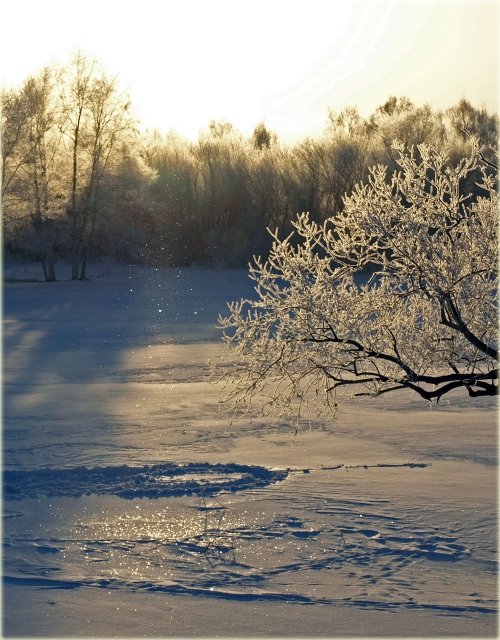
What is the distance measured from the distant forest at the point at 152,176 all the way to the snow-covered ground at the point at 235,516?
20292 millimetres

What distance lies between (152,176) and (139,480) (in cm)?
2934

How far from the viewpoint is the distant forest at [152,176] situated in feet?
118

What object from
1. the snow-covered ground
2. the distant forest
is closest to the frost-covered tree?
the snow-covered ground

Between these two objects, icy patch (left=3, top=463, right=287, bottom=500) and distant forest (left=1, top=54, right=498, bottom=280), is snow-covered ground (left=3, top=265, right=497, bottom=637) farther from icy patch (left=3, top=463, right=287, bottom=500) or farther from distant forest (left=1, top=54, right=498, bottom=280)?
distant forest (left=1, top=54, right=498, bottom=280)

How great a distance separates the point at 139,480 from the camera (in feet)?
34.2

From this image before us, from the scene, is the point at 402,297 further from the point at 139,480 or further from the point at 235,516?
the point at 139,480

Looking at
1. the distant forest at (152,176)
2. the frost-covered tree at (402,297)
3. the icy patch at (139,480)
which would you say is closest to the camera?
the frost-covered tree at (402,297)

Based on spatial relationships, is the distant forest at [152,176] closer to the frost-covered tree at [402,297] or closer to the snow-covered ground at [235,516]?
the snow-covered ground at [235,516]

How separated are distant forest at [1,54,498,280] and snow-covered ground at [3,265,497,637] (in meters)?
20.3

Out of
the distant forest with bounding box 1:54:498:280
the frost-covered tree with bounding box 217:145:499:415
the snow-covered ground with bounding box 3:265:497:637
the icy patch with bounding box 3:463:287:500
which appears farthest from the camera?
the distant forest with bounding box 1:54:498:280

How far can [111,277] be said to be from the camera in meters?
38.2

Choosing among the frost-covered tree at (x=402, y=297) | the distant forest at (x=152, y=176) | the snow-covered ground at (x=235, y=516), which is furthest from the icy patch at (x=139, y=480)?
the distant forest at (x=152, y=176)

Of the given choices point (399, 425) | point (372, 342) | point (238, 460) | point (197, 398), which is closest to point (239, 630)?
point (372, 342)

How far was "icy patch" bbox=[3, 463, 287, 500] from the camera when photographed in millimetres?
10016
